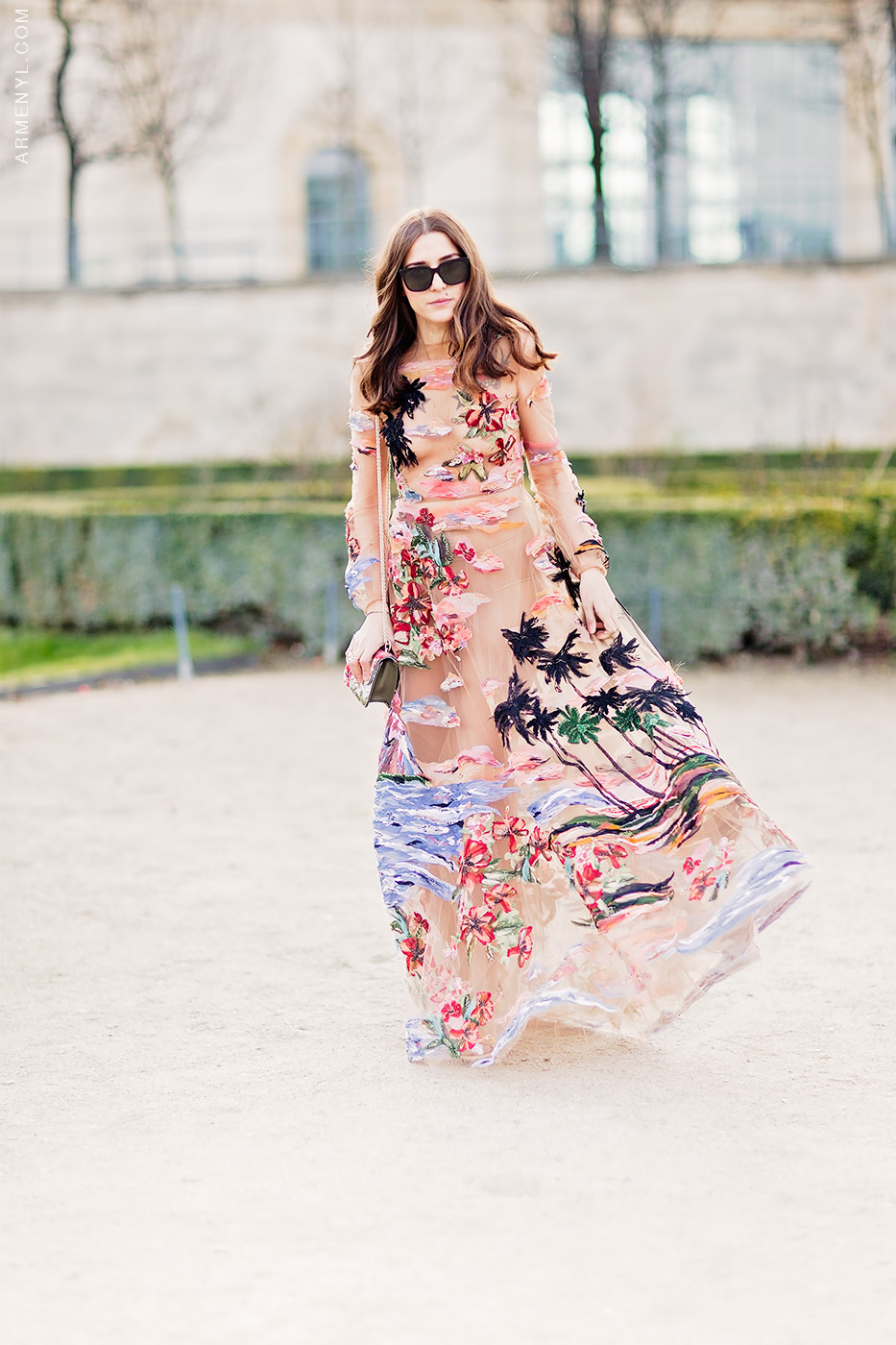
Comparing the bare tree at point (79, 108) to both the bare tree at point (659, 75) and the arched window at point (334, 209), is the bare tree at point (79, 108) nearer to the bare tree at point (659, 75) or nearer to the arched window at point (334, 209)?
the arched window at point (334, 209)

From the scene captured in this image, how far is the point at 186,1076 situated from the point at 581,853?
3.36 feet

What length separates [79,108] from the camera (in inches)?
986

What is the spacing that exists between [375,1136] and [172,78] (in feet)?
82.2

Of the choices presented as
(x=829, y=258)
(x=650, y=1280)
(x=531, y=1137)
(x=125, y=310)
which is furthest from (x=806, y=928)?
(x=125, y=310)

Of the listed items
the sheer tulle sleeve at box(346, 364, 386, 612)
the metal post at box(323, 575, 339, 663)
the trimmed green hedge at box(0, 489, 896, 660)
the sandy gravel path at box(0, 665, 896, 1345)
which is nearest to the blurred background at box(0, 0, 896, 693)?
the trimmed green hedge at box(0, 489, 896, 660)

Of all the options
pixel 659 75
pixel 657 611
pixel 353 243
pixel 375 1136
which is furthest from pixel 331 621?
pixel 353 243

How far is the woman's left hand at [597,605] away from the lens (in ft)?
11.4

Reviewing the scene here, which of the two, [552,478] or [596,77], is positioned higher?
[596,77]

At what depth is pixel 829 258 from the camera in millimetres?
21969

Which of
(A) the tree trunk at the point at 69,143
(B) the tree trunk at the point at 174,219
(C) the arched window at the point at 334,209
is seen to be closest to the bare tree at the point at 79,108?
(A) the tree trunk at the point at 69,143

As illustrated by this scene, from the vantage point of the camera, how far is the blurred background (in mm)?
12414

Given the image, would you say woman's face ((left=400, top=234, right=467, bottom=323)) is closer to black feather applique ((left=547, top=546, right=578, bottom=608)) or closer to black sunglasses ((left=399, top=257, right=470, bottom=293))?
black sunglasses ((left=399, top=257, right=470, bottom=293))

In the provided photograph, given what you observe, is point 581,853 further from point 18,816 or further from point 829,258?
point 829,258

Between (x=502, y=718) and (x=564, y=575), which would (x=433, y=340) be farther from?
(x=502, y=718)
